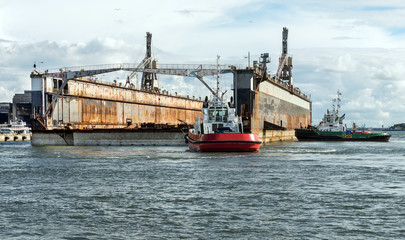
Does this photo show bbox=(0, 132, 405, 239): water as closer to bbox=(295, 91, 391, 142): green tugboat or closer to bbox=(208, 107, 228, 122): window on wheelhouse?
bbox=(208, 107, 228, 122): window on wheelhouse

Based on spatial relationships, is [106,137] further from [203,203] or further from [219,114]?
[203,203]

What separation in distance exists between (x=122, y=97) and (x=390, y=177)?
58296 millimetres

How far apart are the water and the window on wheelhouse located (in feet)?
57.0

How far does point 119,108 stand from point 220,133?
3902 centimetres

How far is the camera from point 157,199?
19719mm

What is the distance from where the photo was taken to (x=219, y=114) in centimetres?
4816

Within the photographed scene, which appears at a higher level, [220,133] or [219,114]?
[219,114]

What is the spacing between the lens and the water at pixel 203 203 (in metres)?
14.5

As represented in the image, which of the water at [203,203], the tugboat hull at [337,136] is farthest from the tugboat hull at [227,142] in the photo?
the tugboat hull at [337,136]

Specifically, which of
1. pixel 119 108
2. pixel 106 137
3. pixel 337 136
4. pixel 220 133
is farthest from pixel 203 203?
pixel 337 136

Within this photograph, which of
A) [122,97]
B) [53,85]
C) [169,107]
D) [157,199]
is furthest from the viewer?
[169,107]

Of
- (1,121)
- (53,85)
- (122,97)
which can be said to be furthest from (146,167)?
(1,121)

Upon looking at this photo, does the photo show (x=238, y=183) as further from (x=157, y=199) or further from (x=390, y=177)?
(x=390, y=177)

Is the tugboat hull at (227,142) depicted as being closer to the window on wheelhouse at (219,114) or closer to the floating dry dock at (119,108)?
the window on wheelhouse at (219,114)
